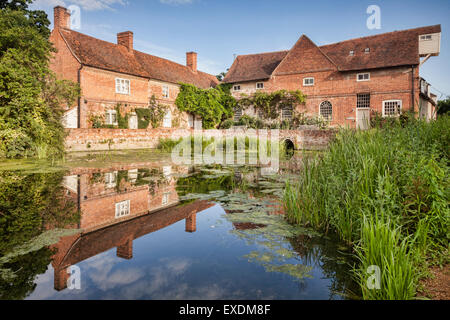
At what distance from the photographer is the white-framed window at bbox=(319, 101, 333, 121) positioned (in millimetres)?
26875

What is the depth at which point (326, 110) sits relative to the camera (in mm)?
27141

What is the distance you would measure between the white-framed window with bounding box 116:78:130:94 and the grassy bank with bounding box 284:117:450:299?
866 inches

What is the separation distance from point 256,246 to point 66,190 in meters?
5.23

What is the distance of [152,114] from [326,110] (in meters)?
15.9

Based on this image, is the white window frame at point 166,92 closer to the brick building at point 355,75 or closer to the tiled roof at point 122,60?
the tiled roof at point 122,60

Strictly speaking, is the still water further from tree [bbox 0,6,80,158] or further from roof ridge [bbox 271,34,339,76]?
roof ridge [bbox 271,34,339,76]

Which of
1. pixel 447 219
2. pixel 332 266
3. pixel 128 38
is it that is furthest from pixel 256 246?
pixel 128 38

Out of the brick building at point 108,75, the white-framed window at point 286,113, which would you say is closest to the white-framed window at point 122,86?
the brick building at point 108,75

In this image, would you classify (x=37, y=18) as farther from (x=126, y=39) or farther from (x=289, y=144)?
(x=289, y=144)

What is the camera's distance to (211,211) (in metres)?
5.78

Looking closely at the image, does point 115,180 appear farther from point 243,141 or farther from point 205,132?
point 205,132

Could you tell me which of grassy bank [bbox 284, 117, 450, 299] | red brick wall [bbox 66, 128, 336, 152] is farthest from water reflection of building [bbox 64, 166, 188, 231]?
red brick wall [bbox 66, 128, 336, 152]

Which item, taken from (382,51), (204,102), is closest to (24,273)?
(204,102)

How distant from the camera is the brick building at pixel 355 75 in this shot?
23.8 metres
